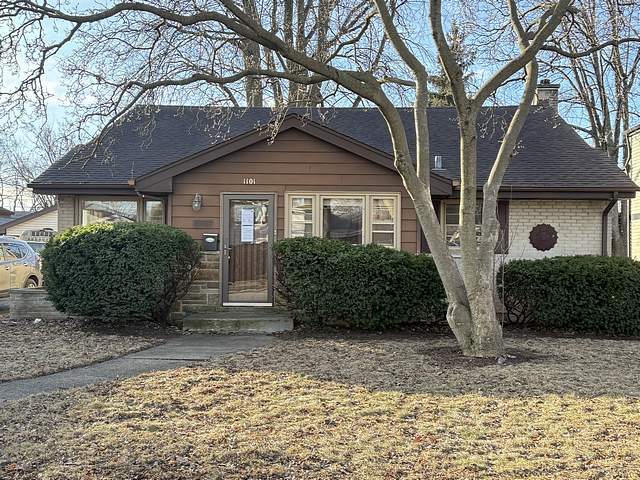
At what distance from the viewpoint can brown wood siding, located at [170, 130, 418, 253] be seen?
11.1m

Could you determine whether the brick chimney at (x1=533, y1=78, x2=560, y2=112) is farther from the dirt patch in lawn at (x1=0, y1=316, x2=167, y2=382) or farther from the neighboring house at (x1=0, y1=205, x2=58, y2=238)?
the neighboring house at (x1=0, y1=205, x2=58, y2=238)

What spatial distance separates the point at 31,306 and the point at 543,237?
1030cm

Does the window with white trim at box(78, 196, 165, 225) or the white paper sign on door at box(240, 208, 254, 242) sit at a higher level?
the window with white trim at box(78, 196, 165, 225)

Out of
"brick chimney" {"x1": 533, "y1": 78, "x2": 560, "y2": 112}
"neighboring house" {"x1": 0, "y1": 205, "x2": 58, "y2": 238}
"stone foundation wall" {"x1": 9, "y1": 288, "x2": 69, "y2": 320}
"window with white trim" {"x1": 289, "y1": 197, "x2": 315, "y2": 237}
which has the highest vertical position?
"brick chimney" {"x1": 533, "y1": 78, "x2": 560, "y2": 112}

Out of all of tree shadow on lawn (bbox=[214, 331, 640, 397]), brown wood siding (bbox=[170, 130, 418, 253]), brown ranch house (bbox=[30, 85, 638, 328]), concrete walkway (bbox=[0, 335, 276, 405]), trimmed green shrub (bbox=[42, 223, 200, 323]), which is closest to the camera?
tree shadow on lawn (bbox=[214, 331, 640, 397])

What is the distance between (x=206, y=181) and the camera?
36.4ft

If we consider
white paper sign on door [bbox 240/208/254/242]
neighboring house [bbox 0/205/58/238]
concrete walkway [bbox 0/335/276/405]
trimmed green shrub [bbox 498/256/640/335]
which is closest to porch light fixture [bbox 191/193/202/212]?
white paper sign on door [bbox 240/208/254/242]

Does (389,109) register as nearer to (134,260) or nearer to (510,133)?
(510,133)

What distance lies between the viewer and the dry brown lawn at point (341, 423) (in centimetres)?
385

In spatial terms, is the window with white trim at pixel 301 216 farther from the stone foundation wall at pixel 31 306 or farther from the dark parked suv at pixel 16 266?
the dark parked suv at pixel 16 266

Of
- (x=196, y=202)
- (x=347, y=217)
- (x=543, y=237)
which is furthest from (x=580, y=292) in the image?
(x=196, y=202)

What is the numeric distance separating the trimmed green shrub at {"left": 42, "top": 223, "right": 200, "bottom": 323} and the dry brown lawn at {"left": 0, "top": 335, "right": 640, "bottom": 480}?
302cm

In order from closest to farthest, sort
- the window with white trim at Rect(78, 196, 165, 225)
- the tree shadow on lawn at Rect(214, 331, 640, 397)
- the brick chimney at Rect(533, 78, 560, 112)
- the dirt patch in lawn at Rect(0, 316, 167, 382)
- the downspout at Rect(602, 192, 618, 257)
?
the tree shadow on lawn at Rect(214, 331, 640, 397), the dirt patch in lawn at Rect(0, 316, 167, 382), the downspout at Rect(602, 192, 618, 257), the window with white trim at Rect(78, 196, 165, 225), the brick chimney at Rect(533, 78, 560, 112)

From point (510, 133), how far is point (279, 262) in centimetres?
434
